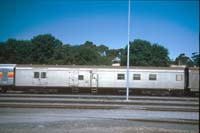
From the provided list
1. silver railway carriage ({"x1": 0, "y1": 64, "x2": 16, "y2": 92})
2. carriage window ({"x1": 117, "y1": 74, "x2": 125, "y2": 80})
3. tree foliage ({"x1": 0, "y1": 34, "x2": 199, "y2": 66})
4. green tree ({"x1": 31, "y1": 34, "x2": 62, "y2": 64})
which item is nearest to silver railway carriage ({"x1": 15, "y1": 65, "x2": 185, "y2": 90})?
carriage window ({"x1": 117, "y1": 74, "x2": 125, "y2": 80})

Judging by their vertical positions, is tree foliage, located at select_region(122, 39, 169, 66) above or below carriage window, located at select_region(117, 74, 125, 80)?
above

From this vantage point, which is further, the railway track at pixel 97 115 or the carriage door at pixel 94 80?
the carriage door at pixel 94 80

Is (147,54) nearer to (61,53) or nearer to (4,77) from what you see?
(61,53)

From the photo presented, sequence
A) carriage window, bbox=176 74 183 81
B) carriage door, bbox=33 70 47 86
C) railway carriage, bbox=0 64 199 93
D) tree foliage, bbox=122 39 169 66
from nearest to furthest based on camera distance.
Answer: railway carriage, bbox=0 64 199 93
carriage window, bbox=176 74 183 81
carriage door, bbox=33 70 47 86
tree foliage, bbox=122 39 169 66

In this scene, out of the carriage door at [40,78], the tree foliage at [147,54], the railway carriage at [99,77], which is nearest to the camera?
the railway carriage at [99,77]

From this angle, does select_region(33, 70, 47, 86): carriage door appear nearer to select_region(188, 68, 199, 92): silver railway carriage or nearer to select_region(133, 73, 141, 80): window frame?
select_region(133, 73, 141, 80): window frame

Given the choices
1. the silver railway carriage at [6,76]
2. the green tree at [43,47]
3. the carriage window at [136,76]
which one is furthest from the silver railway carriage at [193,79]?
the green tree at [43,47]

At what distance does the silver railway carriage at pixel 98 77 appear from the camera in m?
29.9

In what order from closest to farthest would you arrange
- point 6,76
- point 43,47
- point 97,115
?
point 97,115
point 6,76
point 43,47

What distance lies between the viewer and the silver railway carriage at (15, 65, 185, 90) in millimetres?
29891

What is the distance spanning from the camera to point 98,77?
1189 inches

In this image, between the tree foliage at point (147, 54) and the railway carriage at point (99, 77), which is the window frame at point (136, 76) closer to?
the railway carriage at point (99, 77)

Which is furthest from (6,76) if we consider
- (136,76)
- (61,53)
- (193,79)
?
Answer: (61,53)

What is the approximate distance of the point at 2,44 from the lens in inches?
3140
